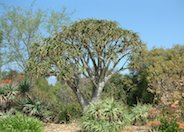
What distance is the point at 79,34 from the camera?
71.9 ft

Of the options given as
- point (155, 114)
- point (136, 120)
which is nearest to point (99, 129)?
point (155, 114)

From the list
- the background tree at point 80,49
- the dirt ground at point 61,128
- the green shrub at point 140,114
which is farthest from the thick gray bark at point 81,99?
the green shrub at point 140,114

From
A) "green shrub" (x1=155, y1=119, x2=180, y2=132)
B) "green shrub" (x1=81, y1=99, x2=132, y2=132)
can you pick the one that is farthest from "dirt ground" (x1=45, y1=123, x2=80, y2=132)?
"green shrub" (x1=155, y1=119, x2=180, y2=132)

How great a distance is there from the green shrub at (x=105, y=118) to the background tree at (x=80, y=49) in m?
6.23

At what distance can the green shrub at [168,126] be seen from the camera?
1258cm

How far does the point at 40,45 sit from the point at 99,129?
30.7 feet

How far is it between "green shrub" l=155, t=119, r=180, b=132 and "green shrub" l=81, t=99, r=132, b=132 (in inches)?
83.3

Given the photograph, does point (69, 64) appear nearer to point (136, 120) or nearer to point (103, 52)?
point (103, 52)

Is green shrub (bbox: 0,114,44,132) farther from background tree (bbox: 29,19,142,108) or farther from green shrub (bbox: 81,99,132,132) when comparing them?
background tree (bbox: 29,19,142,108)

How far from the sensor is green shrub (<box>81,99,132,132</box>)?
48.0 feet

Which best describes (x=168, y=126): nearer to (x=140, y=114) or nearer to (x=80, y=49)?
(x=140, y=114)

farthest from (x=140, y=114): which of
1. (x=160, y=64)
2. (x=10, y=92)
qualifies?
(x=160, y=64)

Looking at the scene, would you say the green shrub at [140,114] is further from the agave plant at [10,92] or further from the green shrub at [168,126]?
the agave plant at [10,92]

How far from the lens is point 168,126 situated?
12.8 m
